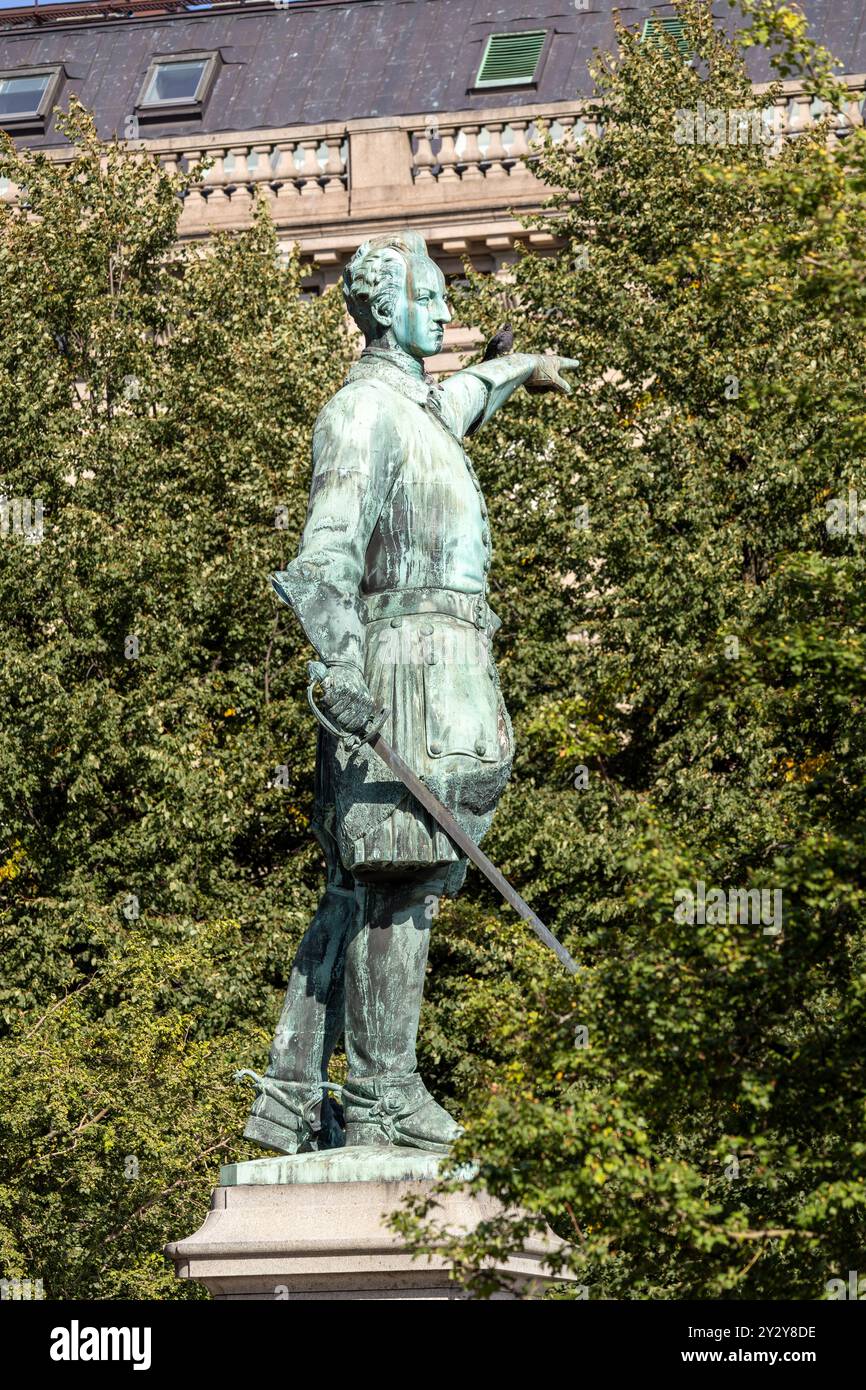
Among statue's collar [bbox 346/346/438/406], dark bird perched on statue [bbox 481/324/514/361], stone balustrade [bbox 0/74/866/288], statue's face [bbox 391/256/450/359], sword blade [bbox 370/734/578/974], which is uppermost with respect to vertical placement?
stone balustrade [bbox 0/74/866/288]

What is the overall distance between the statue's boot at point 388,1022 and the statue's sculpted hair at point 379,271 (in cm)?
220

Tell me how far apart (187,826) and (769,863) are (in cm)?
921

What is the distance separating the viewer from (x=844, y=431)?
1304 centimetres

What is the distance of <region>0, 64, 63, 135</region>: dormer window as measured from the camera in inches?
1751

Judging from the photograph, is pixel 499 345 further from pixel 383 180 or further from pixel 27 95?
pixel 27 95

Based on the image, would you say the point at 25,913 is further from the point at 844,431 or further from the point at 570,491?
the point at 844,431

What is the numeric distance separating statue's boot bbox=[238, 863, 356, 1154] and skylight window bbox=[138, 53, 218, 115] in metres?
35.2

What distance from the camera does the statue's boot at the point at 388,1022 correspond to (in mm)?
9789

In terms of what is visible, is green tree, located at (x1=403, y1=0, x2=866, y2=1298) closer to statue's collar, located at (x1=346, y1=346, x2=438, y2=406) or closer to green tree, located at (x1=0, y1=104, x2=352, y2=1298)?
green tree, located at (x1=0, y1=104, x2=352, y2=1298)

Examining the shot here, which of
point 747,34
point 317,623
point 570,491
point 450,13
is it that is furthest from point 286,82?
point 317,623

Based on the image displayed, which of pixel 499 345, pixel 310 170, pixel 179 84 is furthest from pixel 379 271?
pixel 179 84

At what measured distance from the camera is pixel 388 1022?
9.86 metres

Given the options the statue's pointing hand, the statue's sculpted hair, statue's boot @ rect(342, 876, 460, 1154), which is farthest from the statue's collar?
statue's boot @ rect(342, 876, 460, 1154)

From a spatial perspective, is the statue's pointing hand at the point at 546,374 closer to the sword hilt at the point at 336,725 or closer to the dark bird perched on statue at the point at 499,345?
the dark bird perched on statue at the point at 499,345
